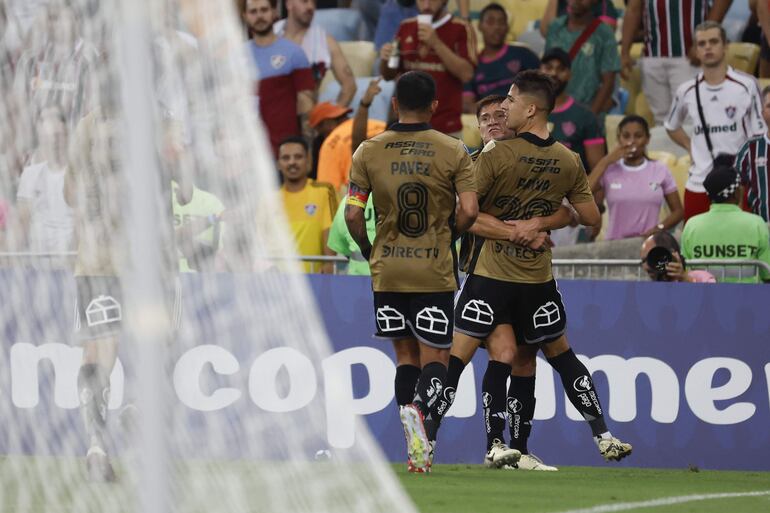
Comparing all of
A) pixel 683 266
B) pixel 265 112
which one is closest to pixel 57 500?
pixel 683 266

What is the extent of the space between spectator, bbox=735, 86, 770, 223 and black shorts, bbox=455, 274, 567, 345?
4.24m

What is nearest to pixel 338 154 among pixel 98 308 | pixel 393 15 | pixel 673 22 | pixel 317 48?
pixel 317 48

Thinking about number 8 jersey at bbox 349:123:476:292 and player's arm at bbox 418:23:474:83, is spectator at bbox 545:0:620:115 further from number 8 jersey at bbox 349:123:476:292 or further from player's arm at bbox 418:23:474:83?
number 8 jersey at bbox 349:123:476:292

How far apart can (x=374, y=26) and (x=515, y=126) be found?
9232mm

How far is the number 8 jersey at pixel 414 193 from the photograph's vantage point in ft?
28.8

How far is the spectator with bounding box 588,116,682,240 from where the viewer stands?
43.5ft

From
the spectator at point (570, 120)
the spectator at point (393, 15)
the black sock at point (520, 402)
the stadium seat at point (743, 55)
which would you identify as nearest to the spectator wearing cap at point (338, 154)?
the spectator at point (570, 120)

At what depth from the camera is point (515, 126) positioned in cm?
916

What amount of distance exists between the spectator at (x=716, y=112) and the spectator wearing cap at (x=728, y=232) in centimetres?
163

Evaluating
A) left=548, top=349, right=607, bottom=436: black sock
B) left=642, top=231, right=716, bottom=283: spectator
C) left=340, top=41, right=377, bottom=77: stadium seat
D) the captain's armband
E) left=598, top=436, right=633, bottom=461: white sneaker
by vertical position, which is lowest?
left=598, top=436, right=633, bottom=461: white sneaker

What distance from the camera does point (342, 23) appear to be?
17.7m

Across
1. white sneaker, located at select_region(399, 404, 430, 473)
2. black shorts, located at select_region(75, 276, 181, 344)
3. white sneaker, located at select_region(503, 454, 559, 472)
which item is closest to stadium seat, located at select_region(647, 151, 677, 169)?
white sneaker, located at select_region(503, 454, 559, 472)

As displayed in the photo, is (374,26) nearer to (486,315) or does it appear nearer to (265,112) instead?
(265,112)

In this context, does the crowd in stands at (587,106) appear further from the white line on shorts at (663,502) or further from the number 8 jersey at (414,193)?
the white line on shorts at (663,502)
